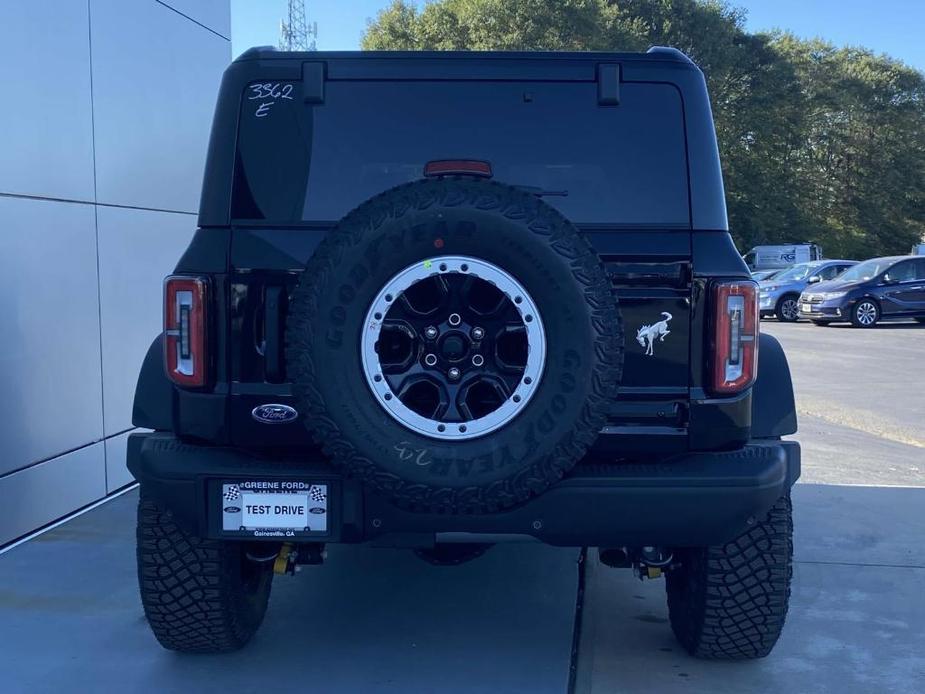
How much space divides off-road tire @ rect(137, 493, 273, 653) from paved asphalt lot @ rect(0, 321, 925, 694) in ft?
0.56

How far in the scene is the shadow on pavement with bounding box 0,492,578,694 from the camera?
3672 millimetres

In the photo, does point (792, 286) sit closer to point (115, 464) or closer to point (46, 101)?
point (115, 464)

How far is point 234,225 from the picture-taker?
3348 mm

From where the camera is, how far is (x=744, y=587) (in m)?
3.55

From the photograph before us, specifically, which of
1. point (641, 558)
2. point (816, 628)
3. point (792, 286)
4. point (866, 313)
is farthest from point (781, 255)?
point (641, 558)

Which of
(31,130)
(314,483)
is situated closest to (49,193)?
(31,130)

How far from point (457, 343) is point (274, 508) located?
0.78 meters

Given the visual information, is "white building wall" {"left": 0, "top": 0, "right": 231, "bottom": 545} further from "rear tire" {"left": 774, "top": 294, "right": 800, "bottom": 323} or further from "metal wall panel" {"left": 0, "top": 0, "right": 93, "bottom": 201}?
"rear tire" {"left": 774, "top": 294, "right": 800, "bottom": 323}

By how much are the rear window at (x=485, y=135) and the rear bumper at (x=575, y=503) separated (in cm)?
90

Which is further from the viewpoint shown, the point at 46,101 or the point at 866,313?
the point at 866,313

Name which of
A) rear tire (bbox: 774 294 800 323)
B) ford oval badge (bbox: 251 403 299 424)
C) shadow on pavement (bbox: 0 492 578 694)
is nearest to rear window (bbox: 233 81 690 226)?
ford oval badge (bbox: 251 403 299 424)

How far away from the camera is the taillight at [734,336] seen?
321cm

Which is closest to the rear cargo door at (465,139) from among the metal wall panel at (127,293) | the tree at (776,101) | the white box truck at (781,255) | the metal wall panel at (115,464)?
the metal wall panel at (127,293)

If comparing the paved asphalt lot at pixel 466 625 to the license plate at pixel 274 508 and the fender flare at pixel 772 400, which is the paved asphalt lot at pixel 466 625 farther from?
the fender flare at pixel 772 400
